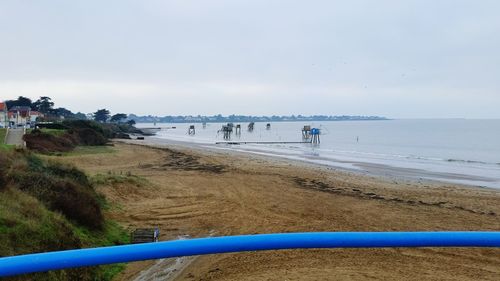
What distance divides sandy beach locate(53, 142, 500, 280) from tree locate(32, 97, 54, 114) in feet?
268

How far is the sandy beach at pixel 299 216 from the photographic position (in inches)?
294

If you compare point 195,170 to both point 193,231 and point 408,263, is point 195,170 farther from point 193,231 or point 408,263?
point 408,263

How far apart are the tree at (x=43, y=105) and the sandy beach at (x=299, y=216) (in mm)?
81551

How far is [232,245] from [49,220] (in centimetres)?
635

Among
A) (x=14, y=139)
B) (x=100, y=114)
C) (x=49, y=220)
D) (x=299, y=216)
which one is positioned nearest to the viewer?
(x=49, y=220)

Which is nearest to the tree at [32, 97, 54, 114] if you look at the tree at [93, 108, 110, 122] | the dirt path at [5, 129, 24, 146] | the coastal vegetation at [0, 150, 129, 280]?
the tree at [93, 108, 110, 122]

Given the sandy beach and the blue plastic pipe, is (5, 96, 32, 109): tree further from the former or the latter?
the blue plastic pipe

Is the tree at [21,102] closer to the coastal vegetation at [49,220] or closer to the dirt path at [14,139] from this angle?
the dirt path at [14,139]

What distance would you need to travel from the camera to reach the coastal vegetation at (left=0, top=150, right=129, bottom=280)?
592 centimetres

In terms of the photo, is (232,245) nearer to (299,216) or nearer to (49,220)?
(49,220)

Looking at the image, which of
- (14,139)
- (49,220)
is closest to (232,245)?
(49,220)

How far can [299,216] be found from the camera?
12.3 metres

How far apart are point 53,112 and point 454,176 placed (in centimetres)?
9526

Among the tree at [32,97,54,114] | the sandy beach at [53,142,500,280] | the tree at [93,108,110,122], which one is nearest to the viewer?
the sandy beach at [53,142,500,280]
